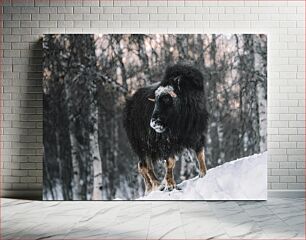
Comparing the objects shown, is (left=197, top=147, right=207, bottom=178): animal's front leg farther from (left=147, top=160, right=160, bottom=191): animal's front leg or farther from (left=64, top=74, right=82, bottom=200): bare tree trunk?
(left=64, top=74, right=82, bottom=200): bare tree trunk

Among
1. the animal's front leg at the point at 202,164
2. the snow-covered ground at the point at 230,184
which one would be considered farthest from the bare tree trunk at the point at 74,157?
the animal's front leg at the point at 202,164

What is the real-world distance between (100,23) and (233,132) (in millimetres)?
1952

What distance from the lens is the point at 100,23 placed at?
6.10 m

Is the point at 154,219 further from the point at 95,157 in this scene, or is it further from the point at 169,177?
the point at 95,157

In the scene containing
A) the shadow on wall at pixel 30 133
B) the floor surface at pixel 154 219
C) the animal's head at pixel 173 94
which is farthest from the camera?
the shadow on wall at pixel 30 133

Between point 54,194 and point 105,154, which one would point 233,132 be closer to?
point 105,154

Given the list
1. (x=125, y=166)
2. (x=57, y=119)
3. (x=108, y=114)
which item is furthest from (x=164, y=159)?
(x=57, y=119)

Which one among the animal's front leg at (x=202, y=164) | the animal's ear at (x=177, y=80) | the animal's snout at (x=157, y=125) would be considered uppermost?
the animal's ear at (x=177, y=80)

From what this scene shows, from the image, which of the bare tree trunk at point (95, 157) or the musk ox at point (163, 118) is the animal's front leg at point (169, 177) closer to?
the musk ox at point (163, 118)

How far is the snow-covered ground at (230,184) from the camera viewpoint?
587 cm

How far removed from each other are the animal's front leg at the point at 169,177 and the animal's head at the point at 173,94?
0.35m

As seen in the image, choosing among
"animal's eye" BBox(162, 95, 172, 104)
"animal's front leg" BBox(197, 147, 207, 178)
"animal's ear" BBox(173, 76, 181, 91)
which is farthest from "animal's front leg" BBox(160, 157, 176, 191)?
"animal's ear" BBox(173, 76, 181, 91)

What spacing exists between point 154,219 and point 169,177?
1101 mm

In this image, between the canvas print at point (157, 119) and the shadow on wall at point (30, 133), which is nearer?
the canvas print at point (157, 119)
